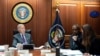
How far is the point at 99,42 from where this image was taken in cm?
459

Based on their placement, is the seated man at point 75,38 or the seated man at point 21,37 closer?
the seated man at point 75,38

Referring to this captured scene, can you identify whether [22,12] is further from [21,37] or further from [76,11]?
[21,37]

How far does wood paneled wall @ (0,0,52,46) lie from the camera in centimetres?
715

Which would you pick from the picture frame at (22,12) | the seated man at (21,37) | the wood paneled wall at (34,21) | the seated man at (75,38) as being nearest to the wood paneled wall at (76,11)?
the wood paneled wall at (34,21)

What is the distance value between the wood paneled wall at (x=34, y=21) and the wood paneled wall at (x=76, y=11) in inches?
16.8

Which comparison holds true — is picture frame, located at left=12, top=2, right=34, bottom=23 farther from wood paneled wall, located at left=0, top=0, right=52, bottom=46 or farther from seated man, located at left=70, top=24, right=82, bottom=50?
seated man, located at left=70, top=24, right=82, bottom=50

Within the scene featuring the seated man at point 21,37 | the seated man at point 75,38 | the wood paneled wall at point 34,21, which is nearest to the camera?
the seated man at point 75,38

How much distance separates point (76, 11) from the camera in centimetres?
746

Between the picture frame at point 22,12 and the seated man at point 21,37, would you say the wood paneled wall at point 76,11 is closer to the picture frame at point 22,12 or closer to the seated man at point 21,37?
the picture frame at point 22,12

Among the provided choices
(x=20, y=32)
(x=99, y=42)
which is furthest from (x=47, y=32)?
(x=99, y=42)

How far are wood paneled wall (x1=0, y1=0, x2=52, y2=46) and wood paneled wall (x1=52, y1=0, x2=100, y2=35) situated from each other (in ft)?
1.40

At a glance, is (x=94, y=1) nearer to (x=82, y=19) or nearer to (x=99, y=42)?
(x=82, y=19)

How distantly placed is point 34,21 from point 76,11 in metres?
1.28

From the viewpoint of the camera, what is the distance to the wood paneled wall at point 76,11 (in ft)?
24.3
